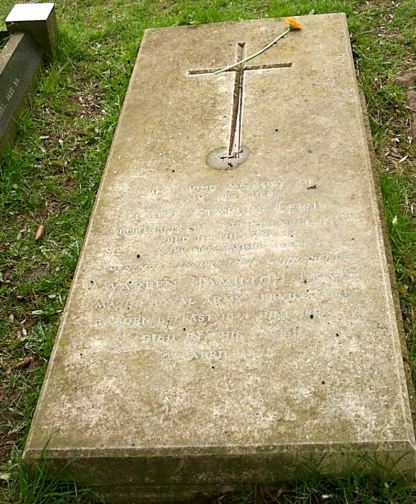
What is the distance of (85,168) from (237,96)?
104 centimetres

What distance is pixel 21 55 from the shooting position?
15.5 feet

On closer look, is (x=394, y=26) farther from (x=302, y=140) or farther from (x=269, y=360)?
(x=269, y=360)

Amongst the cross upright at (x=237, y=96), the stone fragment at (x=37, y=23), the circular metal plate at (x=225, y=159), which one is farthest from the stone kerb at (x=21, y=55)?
the circular metal plate at (x=225, y=159)

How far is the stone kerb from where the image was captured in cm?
441

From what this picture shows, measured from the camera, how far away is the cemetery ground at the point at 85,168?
2580 mm

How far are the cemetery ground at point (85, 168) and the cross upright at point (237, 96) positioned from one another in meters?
0.74

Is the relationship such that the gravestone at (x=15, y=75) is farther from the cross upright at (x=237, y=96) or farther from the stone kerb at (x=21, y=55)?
the cross upright at (x=237, y=96)

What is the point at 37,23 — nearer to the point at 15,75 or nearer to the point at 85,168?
the point at 15,75

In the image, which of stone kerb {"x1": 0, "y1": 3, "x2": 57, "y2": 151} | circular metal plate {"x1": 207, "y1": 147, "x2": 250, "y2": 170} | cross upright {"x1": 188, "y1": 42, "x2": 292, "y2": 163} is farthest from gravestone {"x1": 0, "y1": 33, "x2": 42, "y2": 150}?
circular metal plate {"x1": 207, "y1": 147, "x2": 250, "y2": 170}

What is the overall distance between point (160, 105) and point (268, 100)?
61 centimetres

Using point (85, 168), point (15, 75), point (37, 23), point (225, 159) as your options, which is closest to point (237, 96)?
point (225, 159)

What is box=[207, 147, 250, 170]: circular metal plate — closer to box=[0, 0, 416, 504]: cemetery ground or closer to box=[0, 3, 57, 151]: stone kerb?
box=[0, 0, 416, 504]: cemetery ground

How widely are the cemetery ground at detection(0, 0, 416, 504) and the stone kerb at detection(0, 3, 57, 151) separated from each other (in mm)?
87

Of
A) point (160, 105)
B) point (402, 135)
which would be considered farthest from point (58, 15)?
point (402, 135)
